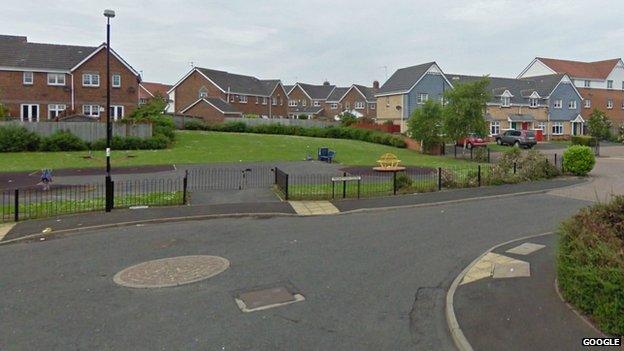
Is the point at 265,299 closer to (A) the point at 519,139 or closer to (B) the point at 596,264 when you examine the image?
(B) the point at 596,264

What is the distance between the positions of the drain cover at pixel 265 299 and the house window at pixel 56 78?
42.3 metres

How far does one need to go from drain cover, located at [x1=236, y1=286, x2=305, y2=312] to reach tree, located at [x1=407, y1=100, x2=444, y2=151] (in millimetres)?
30033

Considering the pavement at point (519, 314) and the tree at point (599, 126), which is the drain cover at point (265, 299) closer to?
the pavement at point (519, 314)

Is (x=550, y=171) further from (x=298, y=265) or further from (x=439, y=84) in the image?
(x=439, y=84)

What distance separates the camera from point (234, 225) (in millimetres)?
11406

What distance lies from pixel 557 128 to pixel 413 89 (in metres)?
23.6

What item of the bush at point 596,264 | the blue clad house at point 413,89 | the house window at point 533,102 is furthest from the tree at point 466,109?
the house window at point 533,102

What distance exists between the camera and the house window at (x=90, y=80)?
136 ft

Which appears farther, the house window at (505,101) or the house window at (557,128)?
the house window at (557,128)

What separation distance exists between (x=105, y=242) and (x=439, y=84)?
48.9 metres

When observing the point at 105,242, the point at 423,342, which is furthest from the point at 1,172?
the point at 423,342

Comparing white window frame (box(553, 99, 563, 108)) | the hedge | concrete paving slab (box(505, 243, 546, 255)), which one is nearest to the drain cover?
concrete paving slab (box(505, 243, 546, 255))

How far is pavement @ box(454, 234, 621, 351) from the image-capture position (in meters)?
4.70

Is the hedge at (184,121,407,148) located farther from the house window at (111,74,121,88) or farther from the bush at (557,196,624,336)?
the bush at (557,196,624,336)
